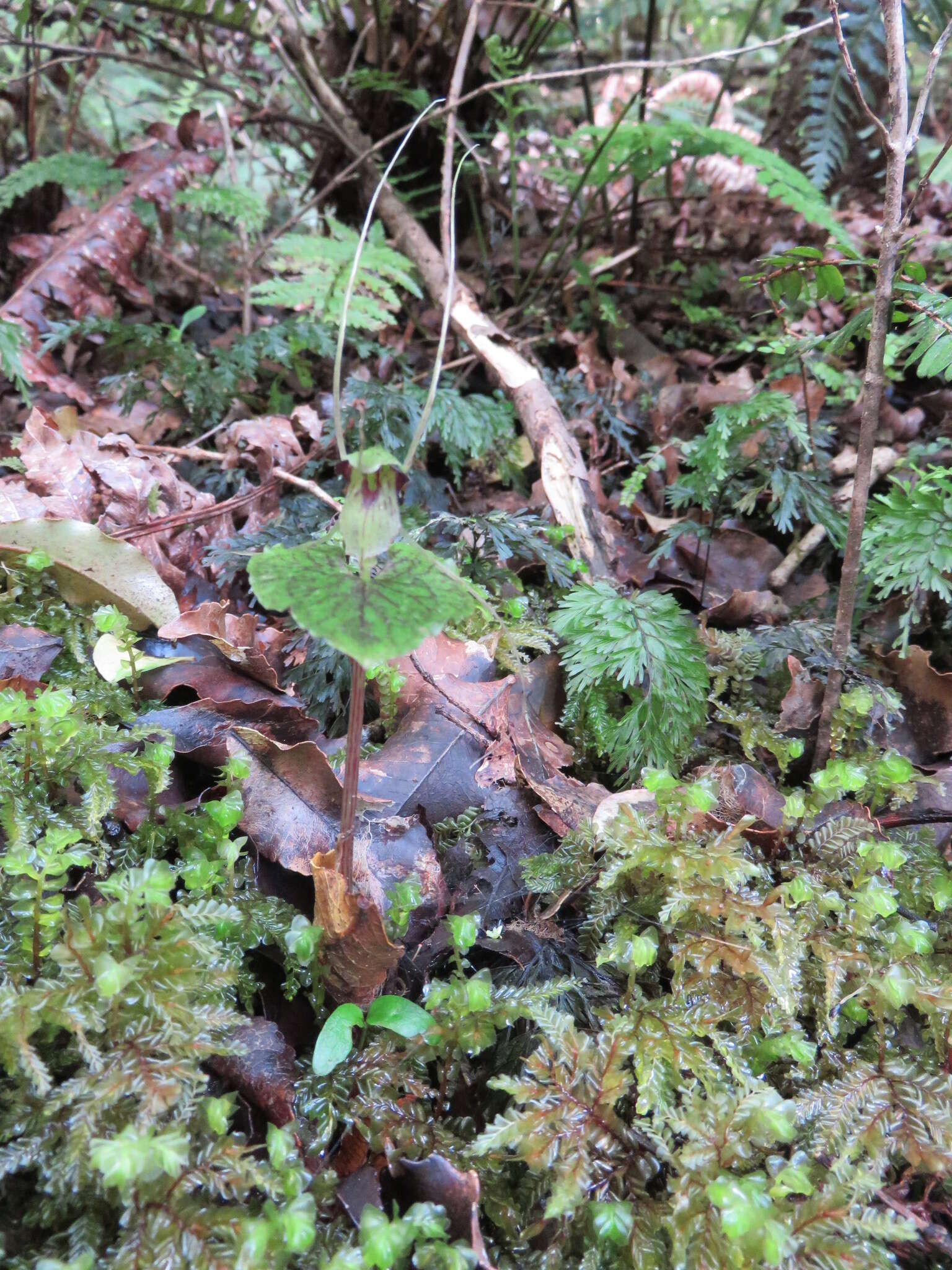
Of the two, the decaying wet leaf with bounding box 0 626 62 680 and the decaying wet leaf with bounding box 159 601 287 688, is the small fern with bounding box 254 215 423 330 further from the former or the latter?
Result: the decaying wet leaf with bounding box 0 626 62 680

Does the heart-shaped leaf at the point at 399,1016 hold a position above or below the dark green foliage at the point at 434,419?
below

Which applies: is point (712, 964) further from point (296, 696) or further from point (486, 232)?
point (486, 232)

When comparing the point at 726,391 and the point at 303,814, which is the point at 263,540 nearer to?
the point at 303,814

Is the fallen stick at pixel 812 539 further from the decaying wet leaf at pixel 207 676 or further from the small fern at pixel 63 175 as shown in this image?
the small fern at pixel 63 175

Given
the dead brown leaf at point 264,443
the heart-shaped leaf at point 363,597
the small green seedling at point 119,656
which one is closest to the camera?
the heart-shaped leaf at point 363,597

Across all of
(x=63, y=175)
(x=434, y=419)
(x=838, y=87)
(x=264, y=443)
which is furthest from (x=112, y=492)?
(x=838, y=87)

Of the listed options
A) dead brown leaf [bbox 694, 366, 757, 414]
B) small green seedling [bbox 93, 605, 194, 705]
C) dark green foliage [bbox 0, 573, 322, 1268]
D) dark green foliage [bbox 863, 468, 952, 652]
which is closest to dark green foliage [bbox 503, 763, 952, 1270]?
dark green foliage [bbox 0, 573, 322, 1268]

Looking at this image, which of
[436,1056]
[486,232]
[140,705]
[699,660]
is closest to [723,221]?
[486,232]

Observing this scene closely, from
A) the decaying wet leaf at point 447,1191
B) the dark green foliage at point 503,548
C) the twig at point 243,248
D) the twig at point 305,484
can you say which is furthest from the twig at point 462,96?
the decaying wet leaf at point 447,1191
